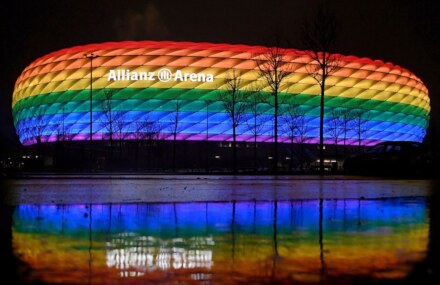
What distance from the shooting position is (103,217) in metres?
7.79

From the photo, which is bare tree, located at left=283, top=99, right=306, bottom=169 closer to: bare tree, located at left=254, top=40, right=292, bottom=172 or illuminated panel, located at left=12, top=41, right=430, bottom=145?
illuminated panel, located at left=12, top=41, right=430, bottom=145

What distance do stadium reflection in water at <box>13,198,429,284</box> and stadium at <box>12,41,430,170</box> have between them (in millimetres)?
55090

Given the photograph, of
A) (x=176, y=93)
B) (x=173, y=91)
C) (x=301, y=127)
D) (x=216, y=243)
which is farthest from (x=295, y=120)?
(x=216, y=243)

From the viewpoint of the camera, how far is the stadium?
68.8 meters

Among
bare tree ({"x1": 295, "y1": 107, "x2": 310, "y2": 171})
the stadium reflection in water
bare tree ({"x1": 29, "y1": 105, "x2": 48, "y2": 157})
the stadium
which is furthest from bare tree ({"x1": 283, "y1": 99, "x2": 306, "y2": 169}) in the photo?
the stadium reflection in water

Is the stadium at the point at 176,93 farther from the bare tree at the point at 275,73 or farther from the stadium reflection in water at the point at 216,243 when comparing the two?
the stadium reflection in water at the point at 216,243

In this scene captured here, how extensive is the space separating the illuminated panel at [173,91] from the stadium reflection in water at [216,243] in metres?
56.7

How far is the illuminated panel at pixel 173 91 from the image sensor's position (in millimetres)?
68938

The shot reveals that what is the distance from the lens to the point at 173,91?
68.9 metres

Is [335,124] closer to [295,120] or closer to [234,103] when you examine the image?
[295,120]

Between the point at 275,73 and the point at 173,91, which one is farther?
the point at 173,91

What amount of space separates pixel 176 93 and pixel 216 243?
6403 centimetres

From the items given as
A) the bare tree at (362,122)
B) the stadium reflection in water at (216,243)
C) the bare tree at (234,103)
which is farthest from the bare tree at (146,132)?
the stadium reflection in water at (216,243)

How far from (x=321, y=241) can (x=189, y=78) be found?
6396cm
